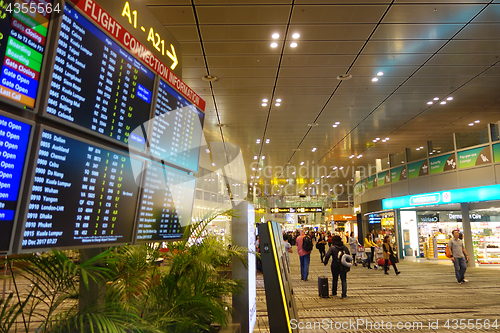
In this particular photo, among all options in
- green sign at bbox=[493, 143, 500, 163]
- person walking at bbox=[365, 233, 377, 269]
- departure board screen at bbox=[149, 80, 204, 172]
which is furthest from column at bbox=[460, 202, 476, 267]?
departure board screen at bbox=[149, 80, 204, 172]

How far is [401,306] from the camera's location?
6805 mm

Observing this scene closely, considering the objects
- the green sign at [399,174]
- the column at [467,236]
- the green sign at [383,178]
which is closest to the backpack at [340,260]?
the column at [467,236]

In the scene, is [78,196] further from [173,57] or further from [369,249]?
[369,249]

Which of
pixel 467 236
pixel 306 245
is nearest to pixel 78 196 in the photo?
pixel 306 245

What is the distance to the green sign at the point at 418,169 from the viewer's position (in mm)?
14398

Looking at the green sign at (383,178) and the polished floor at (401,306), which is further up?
the green sign at (383,178)

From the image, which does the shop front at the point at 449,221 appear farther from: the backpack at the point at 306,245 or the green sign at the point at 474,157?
the backpack at the point at 306,245

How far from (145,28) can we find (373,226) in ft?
66.3

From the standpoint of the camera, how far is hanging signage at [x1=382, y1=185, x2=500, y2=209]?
38.2 feet

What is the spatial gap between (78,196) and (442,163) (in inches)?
579

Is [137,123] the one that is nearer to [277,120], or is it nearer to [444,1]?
[444,1]

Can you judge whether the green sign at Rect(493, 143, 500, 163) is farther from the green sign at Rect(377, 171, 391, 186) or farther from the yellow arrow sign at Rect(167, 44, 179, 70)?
the yellow arrow sign at Rect(167, 44, 179, 70)

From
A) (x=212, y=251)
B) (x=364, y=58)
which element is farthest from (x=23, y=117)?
(x=364, y=58)

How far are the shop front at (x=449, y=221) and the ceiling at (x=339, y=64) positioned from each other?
9.81 ft
